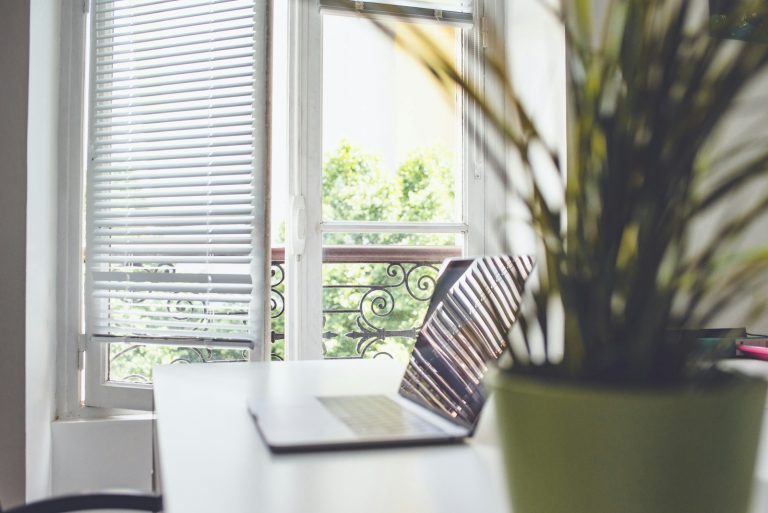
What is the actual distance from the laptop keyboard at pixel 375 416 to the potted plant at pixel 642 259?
21.4 inches

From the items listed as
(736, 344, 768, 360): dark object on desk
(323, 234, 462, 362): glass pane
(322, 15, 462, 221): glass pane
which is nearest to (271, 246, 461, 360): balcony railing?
(323, 234, 462, 362): glass pane

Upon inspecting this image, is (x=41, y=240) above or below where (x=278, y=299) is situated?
above

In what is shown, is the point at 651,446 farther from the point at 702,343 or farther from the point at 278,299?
the point at 278,299

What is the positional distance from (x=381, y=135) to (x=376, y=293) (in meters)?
0.58

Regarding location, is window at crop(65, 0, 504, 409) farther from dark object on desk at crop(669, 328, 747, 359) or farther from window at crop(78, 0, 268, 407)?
dark object on desk at crop(669, 328, 747, 359)

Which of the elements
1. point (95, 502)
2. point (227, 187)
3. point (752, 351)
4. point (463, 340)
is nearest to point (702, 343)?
point (463, 340)

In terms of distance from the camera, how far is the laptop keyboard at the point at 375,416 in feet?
3.13

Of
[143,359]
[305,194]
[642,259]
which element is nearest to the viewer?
[642,259]

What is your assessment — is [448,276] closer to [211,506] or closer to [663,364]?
[211,506]

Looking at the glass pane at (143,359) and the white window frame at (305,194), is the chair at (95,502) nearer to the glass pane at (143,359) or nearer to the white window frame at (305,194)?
the glass pane at (143,359)

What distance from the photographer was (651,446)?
1.29 ft

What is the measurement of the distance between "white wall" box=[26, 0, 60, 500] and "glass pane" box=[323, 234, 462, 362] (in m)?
0.91

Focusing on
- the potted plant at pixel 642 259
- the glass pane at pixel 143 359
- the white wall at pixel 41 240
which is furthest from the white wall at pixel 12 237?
the potted plant at pixel 642 259

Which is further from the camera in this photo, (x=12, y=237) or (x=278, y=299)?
(x=278, y=299)
